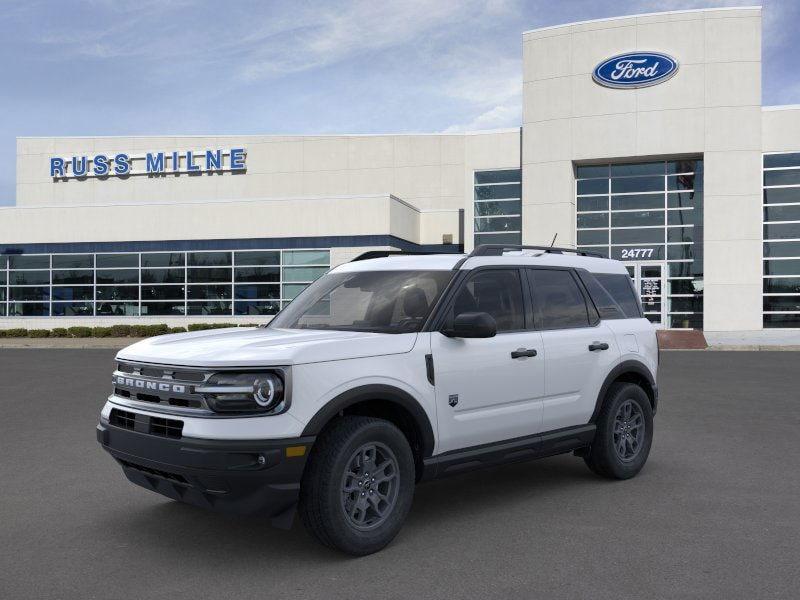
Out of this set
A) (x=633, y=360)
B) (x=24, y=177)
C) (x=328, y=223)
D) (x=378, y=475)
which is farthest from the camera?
(x=24, y=177)

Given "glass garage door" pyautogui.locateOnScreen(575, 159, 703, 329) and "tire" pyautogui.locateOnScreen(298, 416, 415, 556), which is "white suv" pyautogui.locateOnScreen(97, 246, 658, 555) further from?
"glass garage door" pyautogui.locateOnScreen(575, 159, 703, 329)

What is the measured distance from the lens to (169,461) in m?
4.80

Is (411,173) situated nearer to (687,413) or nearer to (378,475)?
(687,413)

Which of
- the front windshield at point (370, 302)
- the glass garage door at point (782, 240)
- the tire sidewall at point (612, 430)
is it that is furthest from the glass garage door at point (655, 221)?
the front windshield at point (370, 302)

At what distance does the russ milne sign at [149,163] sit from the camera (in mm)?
42625

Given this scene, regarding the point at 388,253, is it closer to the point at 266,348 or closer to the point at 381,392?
the point at 381,392

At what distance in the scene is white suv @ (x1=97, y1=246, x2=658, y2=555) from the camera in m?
4.72

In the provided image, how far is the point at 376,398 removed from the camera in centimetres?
514

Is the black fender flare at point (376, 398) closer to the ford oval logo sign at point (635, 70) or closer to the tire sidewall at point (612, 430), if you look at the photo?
the tire sidewall at point (612, 430)

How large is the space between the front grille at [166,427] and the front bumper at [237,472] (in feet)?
0.21

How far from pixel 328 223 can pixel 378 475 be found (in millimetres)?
30836

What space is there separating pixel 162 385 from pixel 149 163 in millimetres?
40974

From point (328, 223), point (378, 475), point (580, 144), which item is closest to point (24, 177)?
point (328, 223)

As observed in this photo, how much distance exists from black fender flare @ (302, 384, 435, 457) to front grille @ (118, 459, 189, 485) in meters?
0.80
